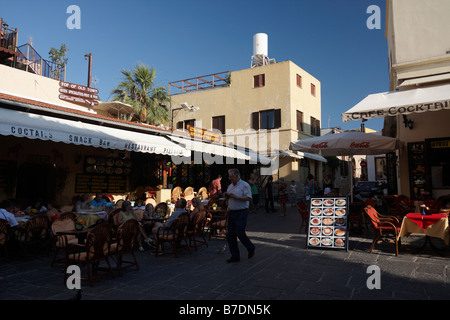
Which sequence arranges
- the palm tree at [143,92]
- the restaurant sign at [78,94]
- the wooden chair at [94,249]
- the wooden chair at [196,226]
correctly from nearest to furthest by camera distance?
the wooden chair at [94,249]
the wooden chair at [196,226]
the restaurant sign at [78,94]
the palm tree at [143,92]

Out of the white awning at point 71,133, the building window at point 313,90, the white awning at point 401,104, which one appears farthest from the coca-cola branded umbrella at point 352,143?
the building window at point 313,90

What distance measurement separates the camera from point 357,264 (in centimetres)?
518

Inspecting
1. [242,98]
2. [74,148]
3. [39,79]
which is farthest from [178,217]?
[242,98]

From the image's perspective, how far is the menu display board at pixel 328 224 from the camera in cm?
617

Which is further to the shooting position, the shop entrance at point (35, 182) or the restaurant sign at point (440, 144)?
the shop entrance at point (35, 182)

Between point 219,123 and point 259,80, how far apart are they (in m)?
4.19

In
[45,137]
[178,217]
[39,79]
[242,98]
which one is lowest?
[178,217]

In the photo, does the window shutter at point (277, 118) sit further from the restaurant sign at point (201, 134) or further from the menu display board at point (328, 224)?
the menu display board at point (328, 224)

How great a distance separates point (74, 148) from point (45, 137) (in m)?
3.71

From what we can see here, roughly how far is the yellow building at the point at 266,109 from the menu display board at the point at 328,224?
1279cm

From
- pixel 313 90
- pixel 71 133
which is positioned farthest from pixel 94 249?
→ pixel 313 90

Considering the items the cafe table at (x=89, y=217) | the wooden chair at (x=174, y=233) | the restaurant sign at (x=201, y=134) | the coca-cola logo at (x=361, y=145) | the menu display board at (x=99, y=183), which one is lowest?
the wooden chair at (x=174, y=233)

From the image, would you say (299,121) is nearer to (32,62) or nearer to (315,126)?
(315,126)
